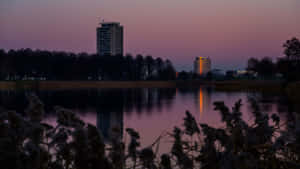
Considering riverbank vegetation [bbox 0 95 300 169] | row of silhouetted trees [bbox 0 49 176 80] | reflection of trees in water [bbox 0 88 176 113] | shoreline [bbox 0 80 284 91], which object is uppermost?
row of silhouetted trees [bbox 0 49 176 80]

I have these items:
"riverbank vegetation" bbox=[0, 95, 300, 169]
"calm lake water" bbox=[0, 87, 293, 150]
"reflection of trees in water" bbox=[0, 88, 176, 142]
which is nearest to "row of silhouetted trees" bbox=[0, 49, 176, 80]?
"reflection of trees in water" bbox=[0, 88, 176, 142]

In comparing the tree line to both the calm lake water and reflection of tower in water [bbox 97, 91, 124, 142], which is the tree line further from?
reflection of tower in water [bbox 97, 91, 124, 142]

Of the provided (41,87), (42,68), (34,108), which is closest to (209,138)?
(34,108)

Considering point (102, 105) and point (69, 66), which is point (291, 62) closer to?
point (102, 105)

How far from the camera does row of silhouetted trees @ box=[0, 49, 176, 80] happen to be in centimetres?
9344

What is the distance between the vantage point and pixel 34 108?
141 centimetres

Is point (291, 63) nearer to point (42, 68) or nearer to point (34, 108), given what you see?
point (34, 108)

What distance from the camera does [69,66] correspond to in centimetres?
9831

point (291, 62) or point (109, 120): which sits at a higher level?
point (291, 62)

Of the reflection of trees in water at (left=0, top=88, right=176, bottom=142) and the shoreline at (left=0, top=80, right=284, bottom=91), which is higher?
the shoreline at (left=0, top=80, right=284, bottom=91)

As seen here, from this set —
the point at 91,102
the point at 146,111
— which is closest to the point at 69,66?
the point at 91,102

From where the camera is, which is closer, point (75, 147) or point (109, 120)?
point (75, 147)

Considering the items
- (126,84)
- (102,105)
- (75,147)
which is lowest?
(102,105)

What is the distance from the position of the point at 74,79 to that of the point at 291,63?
227ft
